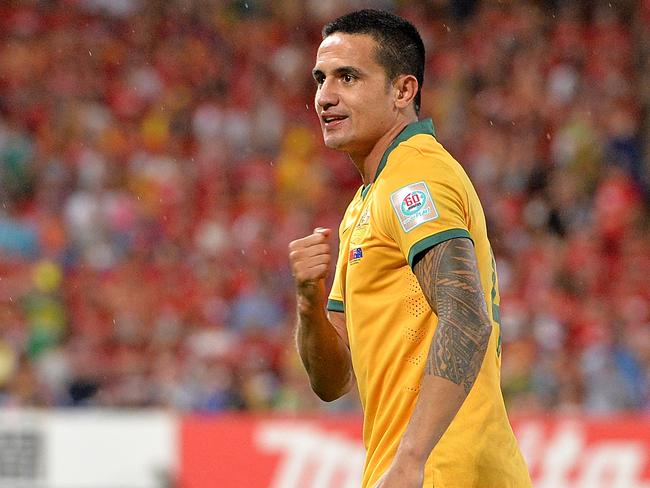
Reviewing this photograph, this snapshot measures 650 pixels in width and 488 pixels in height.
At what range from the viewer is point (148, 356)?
1178 centimetres

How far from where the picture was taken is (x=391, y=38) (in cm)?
346

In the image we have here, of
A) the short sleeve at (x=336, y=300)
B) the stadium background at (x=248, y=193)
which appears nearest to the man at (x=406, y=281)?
the short sleeve at (x=336, y=300)

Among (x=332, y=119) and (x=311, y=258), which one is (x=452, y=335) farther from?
(x=332, y=119)

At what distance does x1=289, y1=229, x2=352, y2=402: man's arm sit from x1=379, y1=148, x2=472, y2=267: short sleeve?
1.27 feet

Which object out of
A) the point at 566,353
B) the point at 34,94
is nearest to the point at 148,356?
the point at 566,353

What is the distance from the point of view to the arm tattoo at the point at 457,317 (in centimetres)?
299

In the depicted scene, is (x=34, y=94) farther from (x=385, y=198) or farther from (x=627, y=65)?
(x=385, y=198)

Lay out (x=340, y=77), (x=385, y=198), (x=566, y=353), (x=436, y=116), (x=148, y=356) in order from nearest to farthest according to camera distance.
Result: (x=385, y=198)
(x=340, y=77)
(x=566, y=353)
(x=148, y=356)
(x=436, y=116)

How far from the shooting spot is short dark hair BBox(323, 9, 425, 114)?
345cm

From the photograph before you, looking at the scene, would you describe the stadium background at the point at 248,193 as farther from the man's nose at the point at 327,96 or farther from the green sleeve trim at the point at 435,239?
the green sleeve trim at the point at 435,239

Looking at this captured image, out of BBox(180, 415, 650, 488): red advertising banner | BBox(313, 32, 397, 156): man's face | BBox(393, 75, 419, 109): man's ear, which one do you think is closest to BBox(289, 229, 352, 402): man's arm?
BBox(313, 32, 397, 156): man's face

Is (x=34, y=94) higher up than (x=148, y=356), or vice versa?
(x=34, y=94)

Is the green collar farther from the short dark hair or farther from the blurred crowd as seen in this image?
the blurred crowd

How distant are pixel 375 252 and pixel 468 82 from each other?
11235mm
